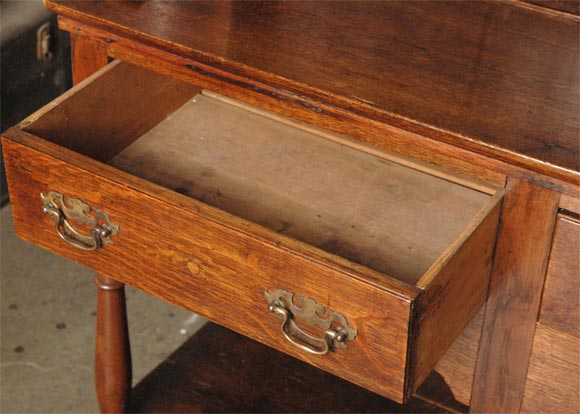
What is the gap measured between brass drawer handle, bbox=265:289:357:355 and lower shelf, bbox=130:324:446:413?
450 millimetres

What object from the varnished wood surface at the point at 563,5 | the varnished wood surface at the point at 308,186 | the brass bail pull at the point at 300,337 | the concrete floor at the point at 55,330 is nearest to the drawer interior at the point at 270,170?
the varnished wood surface at the point at 308,186

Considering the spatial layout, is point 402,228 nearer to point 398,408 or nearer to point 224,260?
point 224,260

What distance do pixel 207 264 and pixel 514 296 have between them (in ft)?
1.13

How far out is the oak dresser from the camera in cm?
111

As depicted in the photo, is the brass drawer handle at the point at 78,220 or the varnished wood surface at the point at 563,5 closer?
the brass drawer handle at the point at 78,220

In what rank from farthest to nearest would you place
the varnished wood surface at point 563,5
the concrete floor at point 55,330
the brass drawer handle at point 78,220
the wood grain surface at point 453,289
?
the concrete floor at point 55,330 < the varnished wood surface at point 563,5 < the brass drawer handle at point 78,220 < the wood grain surface at point 453,289

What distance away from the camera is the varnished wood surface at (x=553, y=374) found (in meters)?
1.24

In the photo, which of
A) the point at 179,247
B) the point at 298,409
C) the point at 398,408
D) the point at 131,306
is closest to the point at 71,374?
the point at 131,306

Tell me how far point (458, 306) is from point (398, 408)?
45 centimetres

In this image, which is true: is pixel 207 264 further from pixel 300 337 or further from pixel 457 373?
pixel 457 373

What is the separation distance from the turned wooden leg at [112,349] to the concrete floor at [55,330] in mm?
278

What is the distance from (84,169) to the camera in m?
1.18

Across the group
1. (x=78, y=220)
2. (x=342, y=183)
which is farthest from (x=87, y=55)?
(x=342, y=183)

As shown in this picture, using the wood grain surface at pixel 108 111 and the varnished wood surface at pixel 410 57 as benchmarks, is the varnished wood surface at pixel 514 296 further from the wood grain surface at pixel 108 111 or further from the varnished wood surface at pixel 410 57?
the wood grain surface at pixel 108 111
